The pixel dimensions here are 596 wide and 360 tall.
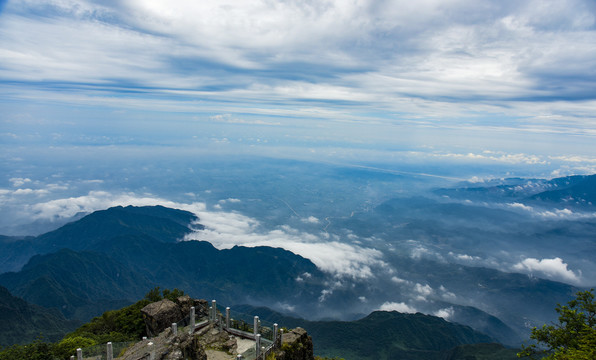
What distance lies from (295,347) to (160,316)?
1149 centimetres

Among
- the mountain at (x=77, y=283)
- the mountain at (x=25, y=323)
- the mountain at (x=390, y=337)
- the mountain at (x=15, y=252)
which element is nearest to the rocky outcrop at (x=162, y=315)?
the mountain at (x=390, y=337)

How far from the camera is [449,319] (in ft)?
509

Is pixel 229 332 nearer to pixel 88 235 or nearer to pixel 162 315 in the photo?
pixel 162 315

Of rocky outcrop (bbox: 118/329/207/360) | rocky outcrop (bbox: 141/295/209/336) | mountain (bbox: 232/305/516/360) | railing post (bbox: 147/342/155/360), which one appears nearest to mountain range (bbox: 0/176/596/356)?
mountain (bbox: 232/305/516/360)

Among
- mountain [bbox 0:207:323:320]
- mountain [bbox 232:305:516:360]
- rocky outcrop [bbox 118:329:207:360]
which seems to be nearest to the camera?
rocky outcrop [bbox 118:329:207:360]

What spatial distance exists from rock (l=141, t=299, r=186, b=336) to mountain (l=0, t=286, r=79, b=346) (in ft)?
257

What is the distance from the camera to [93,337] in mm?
31141

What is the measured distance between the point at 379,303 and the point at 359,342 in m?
73.1

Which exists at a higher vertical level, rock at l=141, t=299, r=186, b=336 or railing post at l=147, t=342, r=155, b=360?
railing post at l=147, t=342, r=155, b=360

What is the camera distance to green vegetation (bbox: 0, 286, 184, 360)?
24391 mm

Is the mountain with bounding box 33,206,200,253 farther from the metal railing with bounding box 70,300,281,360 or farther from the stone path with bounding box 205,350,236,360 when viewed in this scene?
the stone path with bounding box 205,350,236,360

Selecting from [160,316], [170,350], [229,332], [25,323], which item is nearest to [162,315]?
[160,316]

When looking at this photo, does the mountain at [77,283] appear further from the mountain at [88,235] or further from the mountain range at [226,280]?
the mountain at [88,235]

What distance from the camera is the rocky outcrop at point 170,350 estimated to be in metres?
15.7
